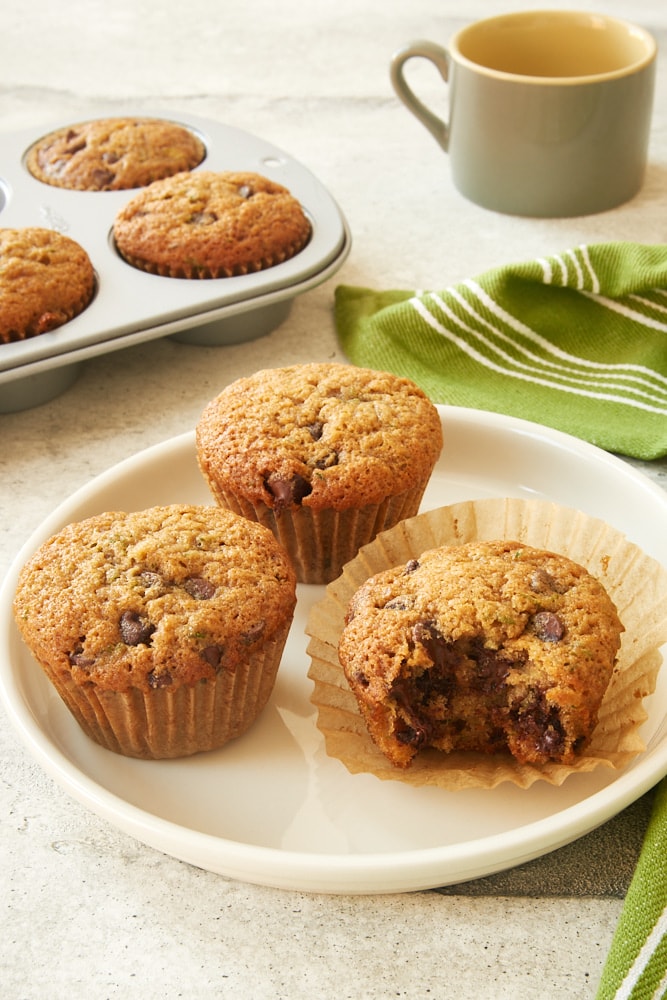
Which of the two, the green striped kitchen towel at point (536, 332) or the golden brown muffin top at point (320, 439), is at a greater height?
the golden brown muffin top at point (320, 439)

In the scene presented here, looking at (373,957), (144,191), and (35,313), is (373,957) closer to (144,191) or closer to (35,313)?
(35,313)

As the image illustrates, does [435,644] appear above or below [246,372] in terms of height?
above

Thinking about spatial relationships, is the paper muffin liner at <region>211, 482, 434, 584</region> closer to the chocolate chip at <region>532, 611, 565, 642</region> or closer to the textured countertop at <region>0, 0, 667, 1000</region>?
the chocolate chip at <region>532, 611, 565, 642</region>

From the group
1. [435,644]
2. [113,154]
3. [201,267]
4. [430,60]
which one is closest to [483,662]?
[435,644]

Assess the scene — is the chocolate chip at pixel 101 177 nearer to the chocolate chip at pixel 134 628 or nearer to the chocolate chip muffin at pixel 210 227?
the chocolate chip muffin at pixel 210 227

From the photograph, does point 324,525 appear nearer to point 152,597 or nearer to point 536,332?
point 152,597

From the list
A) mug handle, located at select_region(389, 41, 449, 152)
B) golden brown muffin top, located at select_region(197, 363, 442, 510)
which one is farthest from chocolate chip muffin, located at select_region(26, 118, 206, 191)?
golden brown muffin top, located at select_region(197, 363, 442, 510)

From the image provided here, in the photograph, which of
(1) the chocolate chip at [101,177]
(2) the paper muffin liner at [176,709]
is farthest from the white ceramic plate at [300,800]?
(1) the chocolate chip at [101,177]
